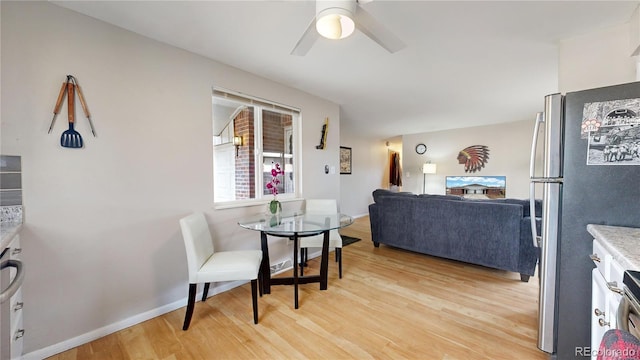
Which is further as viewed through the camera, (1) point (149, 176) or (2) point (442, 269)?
(2) point (442, 269)

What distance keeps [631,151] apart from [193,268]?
268cm

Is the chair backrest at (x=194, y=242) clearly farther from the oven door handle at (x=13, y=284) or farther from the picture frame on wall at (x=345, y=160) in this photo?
the picture frame on wall at (x=345, y=160)

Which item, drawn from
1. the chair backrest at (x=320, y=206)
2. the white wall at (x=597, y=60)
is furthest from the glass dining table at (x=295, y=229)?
the white wall at (x=597, y=60)

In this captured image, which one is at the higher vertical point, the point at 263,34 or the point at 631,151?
the point at 263,34

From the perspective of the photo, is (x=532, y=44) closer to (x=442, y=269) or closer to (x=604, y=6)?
(x=604, y=6)

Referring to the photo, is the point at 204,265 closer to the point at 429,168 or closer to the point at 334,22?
the point at 334,22

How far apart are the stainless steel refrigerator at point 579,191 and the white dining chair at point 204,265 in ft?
6.43

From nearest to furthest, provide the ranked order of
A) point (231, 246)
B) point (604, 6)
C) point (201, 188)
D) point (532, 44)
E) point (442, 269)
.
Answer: point (604, 6) → point (532, 44) → point (201, 188) → point (231, 246) → point (442, 269)

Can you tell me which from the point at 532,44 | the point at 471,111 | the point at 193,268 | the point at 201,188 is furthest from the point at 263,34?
the point at 471,111

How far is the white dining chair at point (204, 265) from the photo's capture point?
70.3 inches

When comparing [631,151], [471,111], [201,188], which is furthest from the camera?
[471,111]

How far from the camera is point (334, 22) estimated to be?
4.24 ft

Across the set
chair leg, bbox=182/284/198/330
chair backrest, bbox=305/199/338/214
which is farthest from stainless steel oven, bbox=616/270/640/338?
chair backrest, bbox=305/199/338/214

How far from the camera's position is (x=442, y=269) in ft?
9.53
